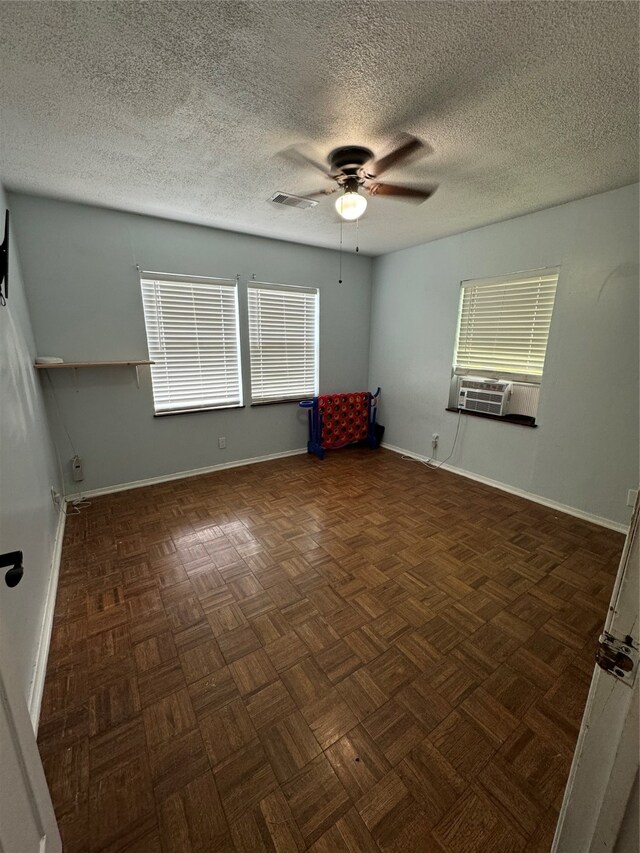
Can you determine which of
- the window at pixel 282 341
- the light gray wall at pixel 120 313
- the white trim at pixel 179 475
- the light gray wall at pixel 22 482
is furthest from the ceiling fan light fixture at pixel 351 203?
the white trim at pixel 179 475

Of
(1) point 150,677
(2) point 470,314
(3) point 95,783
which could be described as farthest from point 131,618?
(2) point 470,314

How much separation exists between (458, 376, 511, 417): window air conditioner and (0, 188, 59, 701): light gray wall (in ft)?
11.9

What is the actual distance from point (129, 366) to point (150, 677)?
8.53 feet

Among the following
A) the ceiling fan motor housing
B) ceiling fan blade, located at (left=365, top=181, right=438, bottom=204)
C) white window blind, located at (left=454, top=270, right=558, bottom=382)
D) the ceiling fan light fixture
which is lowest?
white window blind, located at (left=454, top=270, right=558, bottom=382)

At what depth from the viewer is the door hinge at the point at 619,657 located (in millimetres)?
608

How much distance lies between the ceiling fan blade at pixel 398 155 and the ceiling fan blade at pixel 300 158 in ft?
0.95

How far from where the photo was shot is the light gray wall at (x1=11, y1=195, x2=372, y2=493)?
2723mm

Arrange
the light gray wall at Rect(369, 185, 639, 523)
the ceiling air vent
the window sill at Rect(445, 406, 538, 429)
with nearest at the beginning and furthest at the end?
1. the ceiling air vent
2. the light gray wall at Rect(369, 185, 639, 523)
3. the window sill at Rect(445, 406, 538, 429)

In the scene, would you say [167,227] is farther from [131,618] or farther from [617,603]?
[617,603]

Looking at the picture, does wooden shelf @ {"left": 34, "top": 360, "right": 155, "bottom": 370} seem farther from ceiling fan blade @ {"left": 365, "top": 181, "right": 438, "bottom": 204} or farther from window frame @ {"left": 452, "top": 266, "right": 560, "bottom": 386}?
window frame @ {"left": 452, "top": 266, "right": 560, "bottom": 386}

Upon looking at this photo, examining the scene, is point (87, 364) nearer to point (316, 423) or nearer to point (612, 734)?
point (316, 423)

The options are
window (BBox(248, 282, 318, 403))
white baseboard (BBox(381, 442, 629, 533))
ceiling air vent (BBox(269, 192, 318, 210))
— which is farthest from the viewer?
window (BBox(248, 282, 318, 403))

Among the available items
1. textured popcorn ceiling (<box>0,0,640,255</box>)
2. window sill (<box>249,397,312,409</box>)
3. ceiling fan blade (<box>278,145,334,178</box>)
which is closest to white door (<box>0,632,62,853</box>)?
textured popcorn ceiling (<box>0,0,640,255</box>)

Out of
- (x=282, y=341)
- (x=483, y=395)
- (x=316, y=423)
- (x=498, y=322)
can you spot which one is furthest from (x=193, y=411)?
(x=498, y=322)
